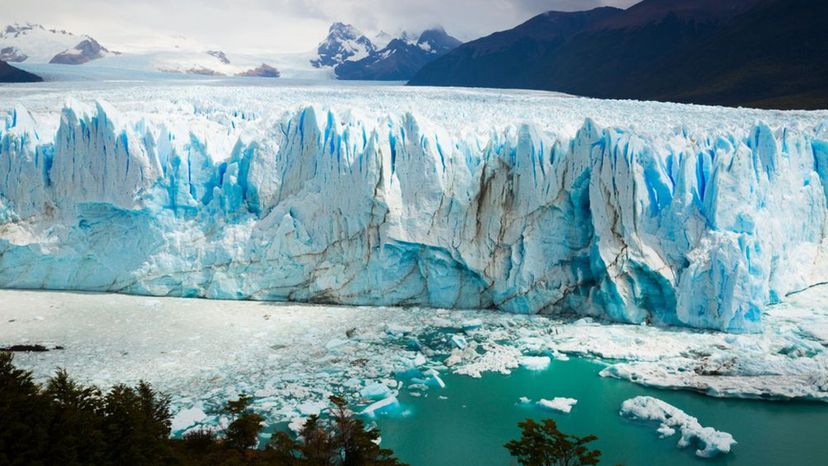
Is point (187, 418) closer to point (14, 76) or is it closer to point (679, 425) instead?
point (679, 425)

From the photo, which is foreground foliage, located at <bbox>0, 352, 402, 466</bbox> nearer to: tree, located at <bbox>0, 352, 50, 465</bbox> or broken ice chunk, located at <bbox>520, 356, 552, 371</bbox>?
tree, located at <bbox>0, 352, 50, 465</bbox>

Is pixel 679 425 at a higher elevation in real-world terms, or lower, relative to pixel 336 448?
lower

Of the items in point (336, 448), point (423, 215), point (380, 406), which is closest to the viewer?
point (336, 448)

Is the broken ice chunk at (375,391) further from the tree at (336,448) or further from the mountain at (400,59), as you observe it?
the mountain at (400,59)

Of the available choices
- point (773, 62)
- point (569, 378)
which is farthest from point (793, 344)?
point (773, 62)

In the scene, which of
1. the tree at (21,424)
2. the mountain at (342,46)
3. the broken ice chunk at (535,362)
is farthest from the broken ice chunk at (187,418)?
the mountain at (342,46)

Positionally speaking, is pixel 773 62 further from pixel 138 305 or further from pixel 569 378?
pixel 138 305

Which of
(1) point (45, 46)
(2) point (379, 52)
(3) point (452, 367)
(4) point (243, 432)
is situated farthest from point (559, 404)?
(1) point (45, 46)
